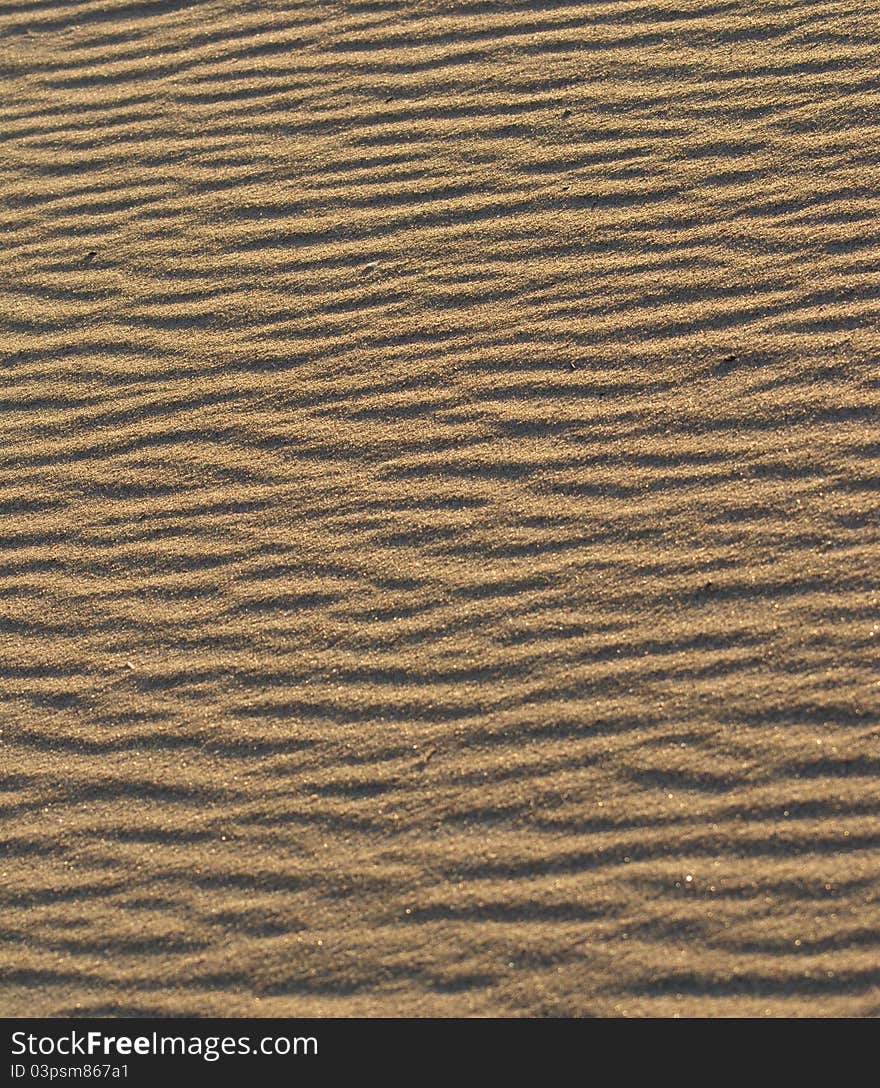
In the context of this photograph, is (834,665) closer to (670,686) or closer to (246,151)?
(670,686)

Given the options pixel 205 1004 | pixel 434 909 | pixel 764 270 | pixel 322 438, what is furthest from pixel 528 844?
pixel 764 270

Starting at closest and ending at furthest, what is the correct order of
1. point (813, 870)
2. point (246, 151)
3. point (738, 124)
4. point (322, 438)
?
point (813, 870) < point (322, 438) < point (738, 124) < point (246, 151)

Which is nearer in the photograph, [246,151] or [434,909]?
[434,909]

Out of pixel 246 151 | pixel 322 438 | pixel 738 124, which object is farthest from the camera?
pixel 246 151

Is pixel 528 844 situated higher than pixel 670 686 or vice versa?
pixel 670 686

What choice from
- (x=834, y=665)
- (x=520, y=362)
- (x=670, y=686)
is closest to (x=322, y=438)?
(x=520, y=362)

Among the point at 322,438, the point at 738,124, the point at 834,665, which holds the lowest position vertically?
the point at 834,665
